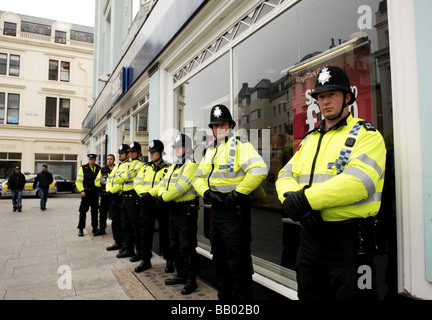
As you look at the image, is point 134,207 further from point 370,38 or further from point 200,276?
point 370,38

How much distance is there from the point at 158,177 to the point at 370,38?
11.6 ft

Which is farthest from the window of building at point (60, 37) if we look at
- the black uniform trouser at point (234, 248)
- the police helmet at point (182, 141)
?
the black uniform trouser at point (234, 248)

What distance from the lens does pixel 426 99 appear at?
6.11 feet

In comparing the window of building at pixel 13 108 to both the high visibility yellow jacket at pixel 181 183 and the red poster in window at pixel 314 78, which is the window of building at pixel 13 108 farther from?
the red poster in window at pixel 314 78

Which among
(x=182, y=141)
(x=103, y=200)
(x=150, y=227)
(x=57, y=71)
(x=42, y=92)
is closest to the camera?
(x=182, y=141)

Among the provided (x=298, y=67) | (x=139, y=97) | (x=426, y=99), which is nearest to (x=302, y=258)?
(x=426, y=99)

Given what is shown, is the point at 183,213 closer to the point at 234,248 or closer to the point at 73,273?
the point at 234,248

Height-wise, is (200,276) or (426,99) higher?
(426,99)

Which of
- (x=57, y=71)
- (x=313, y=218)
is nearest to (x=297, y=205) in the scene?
(x=313, y=218)

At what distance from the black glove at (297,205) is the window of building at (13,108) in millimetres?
29367

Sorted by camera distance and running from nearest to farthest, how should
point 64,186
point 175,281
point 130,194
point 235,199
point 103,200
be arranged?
point 235,199, point 175,281, point 130,194, point 103,200, point 64,186

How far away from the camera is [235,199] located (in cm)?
287

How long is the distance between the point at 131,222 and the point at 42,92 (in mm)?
26023

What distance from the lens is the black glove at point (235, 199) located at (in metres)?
2.87
